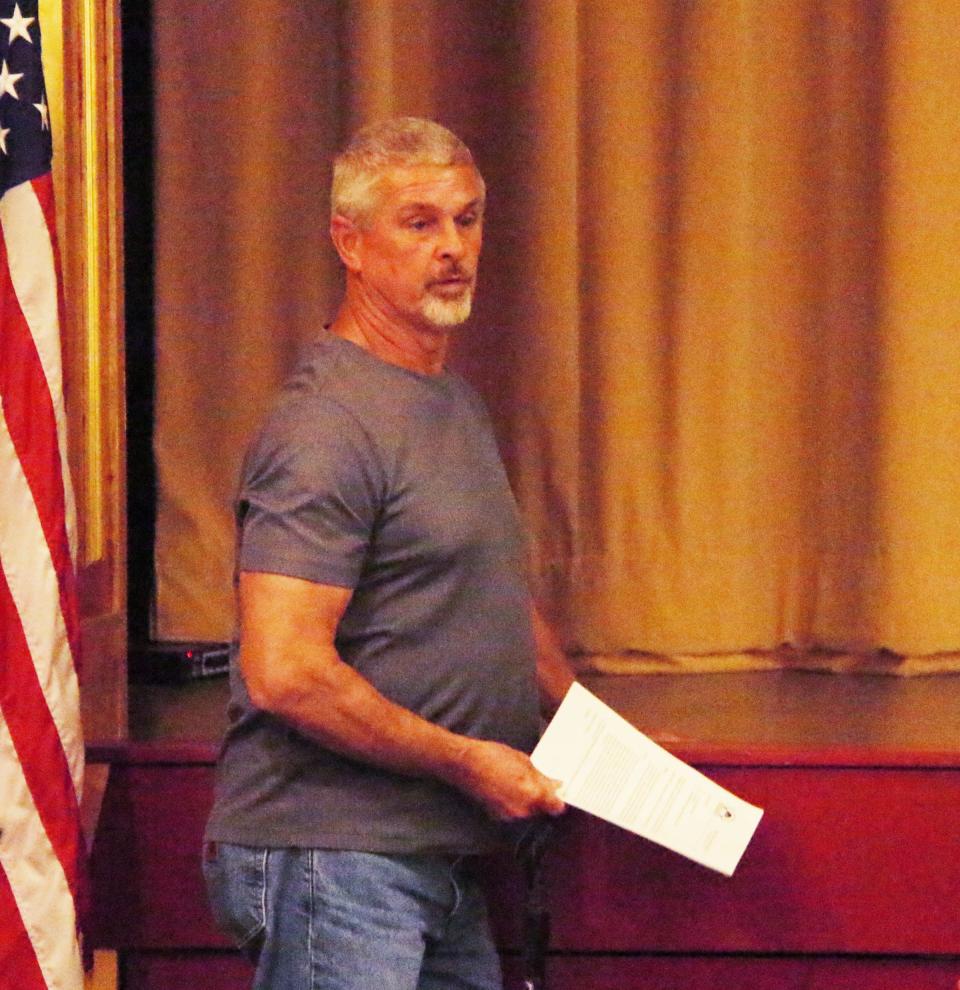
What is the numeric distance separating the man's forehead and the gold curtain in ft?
3.55

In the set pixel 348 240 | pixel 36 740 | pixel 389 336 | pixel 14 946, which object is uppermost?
pixel 348 240

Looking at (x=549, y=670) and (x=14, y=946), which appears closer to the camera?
(x=14, y=946)

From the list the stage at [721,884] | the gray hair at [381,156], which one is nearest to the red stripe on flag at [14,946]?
the stage at [721,884]

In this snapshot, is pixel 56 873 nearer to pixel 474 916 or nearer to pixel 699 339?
pixel 474 916

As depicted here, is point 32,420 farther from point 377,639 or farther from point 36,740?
point 377,639

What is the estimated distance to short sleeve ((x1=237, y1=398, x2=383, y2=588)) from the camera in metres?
1.72

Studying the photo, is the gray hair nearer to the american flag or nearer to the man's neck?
the man's neck

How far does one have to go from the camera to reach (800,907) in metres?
2.33

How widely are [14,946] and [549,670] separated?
2.40 feet

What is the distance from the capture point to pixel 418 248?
75.9 inches

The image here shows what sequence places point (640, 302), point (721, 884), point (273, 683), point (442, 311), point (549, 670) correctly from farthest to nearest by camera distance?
1. point (640, 302)
2. point (721, 884)
3. point (549, 670)
4. point (442, 311)
5. point (273, 683)

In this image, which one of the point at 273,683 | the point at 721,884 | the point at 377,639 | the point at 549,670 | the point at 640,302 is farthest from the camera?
the point at 640,302

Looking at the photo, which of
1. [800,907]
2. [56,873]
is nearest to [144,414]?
[56,873]

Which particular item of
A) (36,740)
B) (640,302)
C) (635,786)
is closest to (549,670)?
(635,786)
